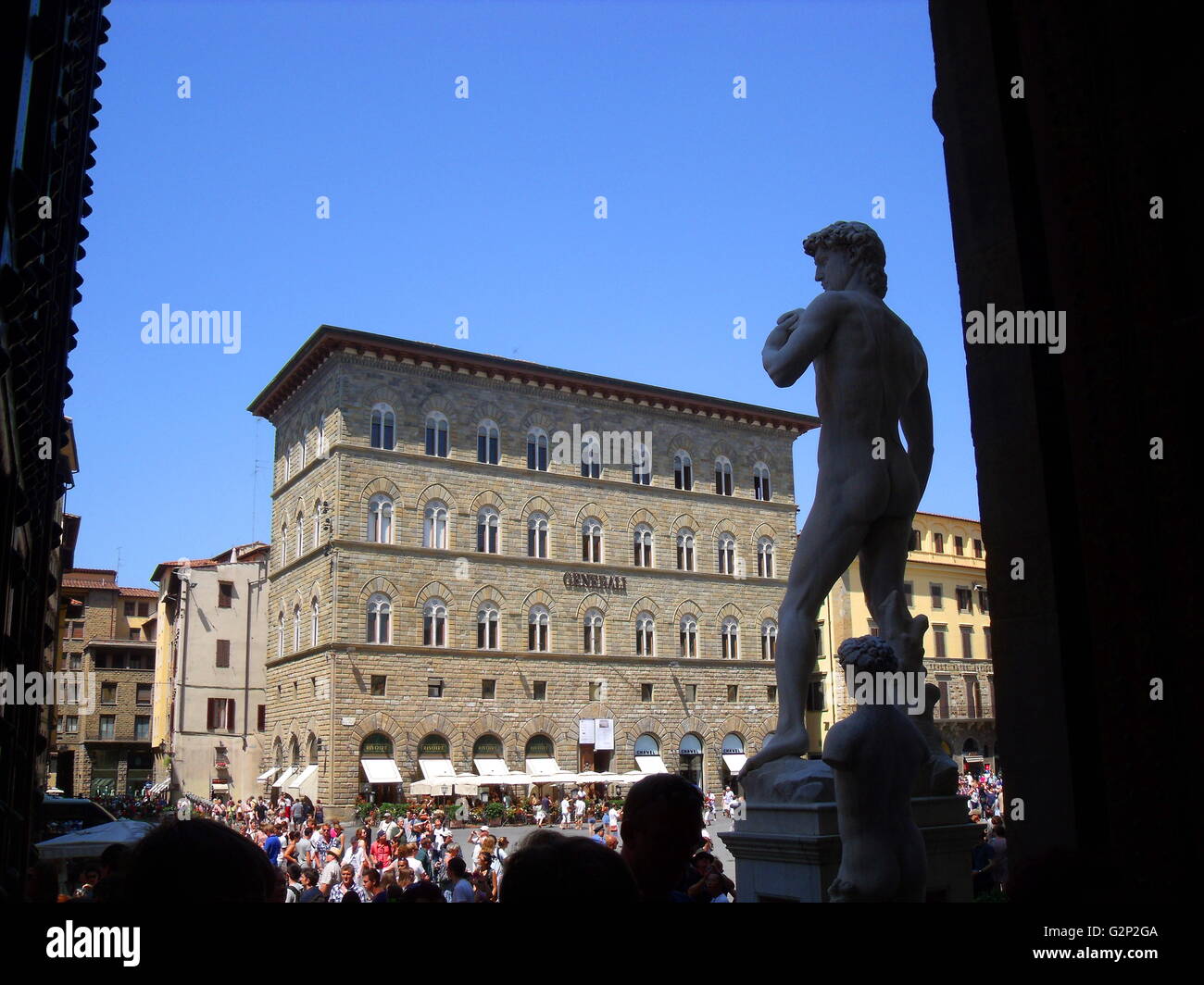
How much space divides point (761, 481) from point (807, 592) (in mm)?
47172

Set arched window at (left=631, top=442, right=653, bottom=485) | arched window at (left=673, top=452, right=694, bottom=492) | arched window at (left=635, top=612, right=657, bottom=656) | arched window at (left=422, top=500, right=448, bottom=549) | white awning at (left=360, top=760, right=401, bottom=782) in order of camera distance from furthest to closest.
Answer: arched window at (left=673, top=452, right=694, bottom=492), arched window at (left=631, top=442, right=653, bottom=485), arched window at (left=635, top=612, right=657, bottom=656), arched window at (left=422, top=500, right=448, bottom=549), white awning at (left=360, top=760, right=401, bottom=782)

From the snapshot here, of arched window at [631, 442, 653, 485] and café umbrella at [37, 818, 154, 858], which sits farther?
arched window at [631, 442, 653, 485]

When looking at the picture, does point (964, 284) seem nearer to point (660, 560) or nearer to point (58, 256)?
point (58, 256)

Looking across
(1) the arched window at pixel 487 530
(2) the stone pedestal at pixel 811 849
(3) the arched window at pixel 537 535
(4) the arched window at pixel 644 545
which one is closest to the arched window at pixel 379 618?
(1) the arched window at pixel 487 530

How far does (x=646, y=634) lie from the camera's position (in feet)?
→ 154

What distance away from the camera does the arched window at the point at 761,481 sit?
5141 cm

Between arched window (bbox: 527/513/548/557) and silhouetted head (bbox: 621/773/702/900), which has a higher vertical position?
arched window (bbox: 527/513/548/557)

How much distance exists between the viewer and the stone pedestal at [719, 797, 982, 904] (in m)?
4.29

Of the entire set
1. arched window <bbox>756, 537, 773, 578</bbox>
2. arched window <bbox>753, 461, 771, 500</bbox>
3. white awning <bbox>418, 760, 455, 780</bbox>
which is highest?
arched window <bbox>753, 461, 771, 500</bbox>

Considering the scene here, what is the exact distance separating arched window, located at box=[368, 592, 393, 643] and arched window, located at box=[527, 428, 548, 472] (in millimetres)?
8733

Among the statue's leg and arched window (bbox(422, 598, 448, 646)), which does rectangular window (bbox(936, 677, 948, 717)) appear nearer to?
arched window (bbox(422, 598, 448, 646))

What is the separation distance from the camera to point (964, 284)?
22.0 ft

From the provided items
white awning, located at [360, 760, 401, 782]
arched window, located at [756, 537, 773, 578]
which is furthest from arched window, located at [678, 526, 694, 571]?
white awning, located at [360, 760, 401, 782]
